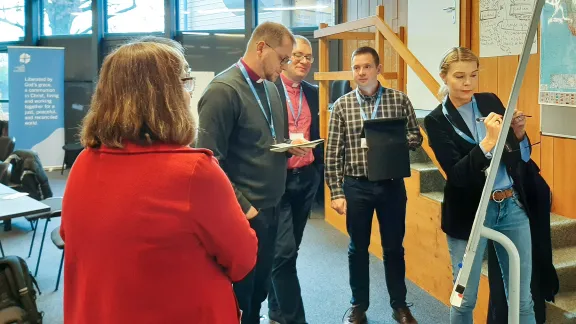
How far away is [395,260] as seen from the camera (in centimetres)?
296

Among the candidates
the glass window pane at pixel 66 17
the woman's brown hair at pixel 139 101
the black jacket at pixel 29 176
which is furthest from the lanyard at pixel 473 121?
the glass window pane at pixel 66 17

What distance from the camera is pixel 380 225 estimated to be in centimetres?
296

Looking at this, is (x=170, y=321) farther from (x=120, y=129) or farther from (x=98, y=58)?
(x=98, y=58)

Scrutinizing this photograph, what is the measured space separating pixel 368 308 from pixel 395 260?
51 cm

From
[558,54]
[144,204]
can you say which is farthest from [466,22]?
[144,204]

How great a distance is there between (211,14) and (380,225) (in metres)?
6.43

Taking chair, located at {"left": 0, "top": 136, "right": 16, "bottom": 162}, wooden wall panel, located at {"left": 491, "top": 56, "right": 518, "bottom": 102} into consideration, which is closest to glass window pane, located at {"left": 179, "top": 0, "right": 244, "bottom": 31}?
chair, located at {"left": 0, "top": 136, "right": 16, "bottom": 162}

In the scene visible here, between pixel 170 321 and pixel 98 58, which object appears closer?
pixel 170 321

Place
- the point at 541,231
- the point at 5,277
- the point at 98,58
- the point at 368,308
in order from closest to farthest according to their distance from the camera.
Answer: the point at 541,231 → the point at 5,277 → the point at 368,308 → the point at 98,58

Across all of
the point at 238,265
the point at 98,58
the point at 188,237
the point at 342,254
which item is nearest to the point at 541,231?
the point at 238,265

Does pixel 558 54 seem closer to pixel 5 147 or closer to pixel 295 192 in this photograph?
pixel 295 192

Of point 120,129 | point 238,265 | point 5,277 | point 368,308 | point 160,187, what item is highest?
point 120,129

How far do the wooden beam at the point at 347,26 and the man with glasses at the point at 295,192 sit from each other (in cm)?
94

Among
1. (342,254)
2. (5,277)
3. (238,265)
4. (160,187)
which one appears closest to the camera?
(160,187)
